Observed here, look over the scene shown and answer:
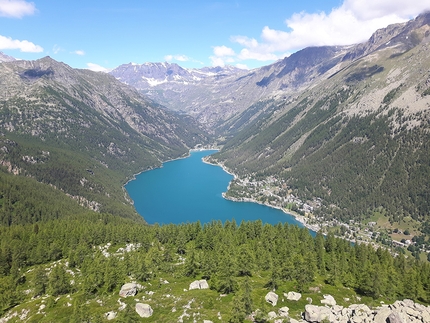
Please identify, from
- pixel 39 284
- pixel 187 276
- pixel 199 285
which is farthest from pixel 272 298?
pixel 39 284

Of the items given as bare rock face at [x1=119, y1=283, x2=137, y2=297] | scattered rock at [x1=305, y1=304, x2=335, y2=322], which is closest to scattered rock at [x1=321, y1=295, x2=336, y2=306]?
scattered rock at [x1=305, y1=304, x2=335, y2=322]

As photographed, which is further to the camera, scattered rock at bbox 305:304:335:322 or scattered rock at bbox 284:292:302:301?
scattered rock at bbox 284:292:302:301

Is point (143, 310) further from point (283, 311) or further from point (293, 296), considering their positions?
point (293, 296)

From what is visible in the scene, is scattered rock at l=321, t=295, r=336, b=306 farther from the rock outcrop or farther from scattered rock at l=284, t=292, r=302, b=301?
the rock outcrop

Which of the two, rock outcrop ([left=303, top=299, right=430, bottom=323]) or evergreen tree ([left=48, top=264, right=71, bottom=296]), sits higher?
rock outcrop ([left=303, top=299, right=430, bottom=323])

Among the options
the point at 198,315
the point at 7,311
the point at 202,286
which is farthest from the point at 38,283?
the point at 198,315

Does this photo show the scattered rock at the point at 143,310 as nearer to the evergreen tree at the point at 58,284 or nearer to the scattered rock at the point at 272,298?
the scattered rock at the point at 272,298

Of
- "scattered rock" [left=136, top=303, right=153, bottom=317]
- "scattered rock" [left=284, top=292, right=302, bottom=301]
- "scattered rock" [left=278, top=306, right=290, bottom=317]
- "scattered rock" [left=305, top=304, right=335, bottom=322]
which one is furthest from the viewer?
"scattered rock" [left=284, top=292, right=302, bottom=301]
